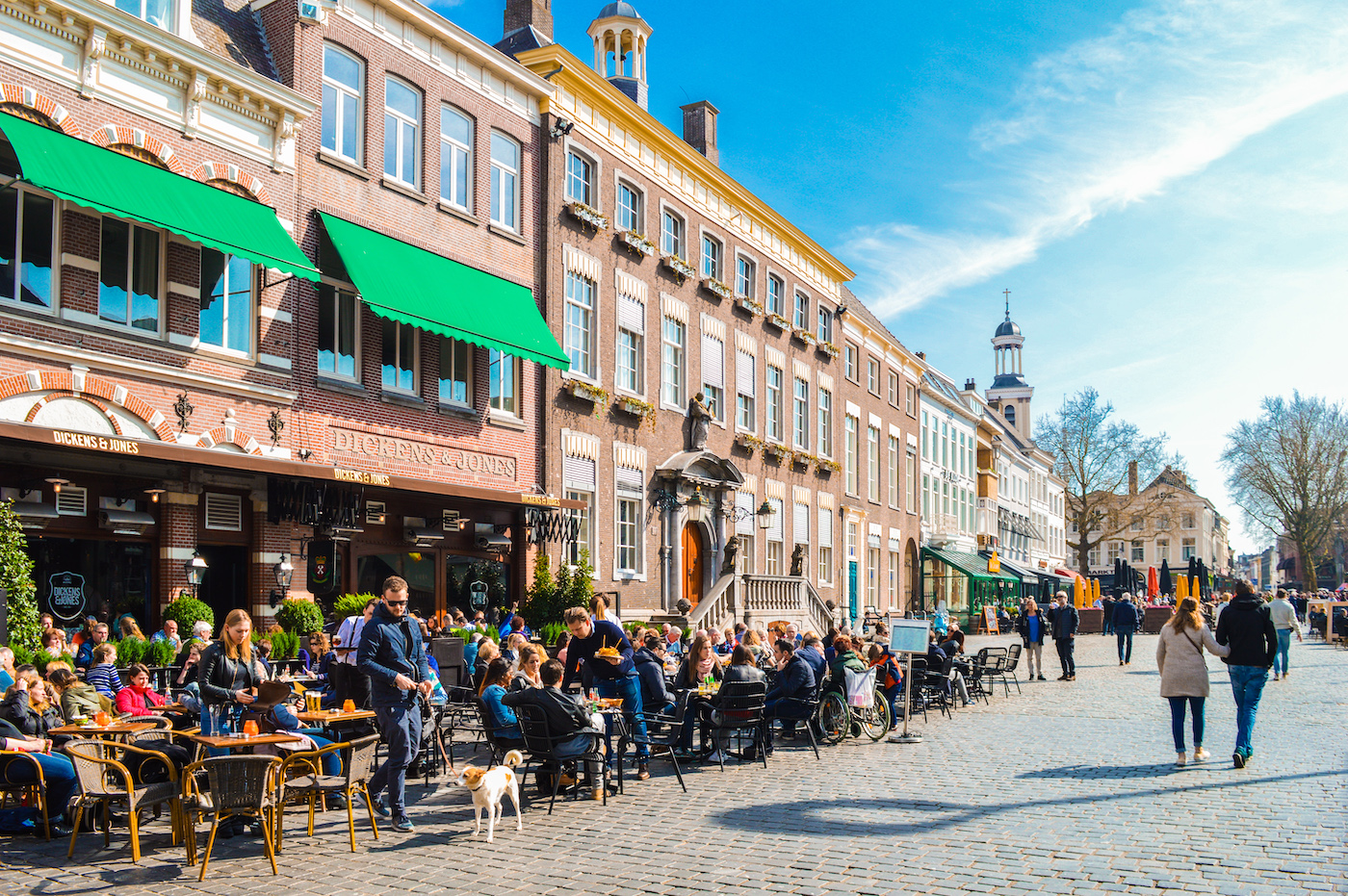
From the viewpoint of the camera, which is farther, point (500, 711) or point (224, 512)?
point (224, 512)

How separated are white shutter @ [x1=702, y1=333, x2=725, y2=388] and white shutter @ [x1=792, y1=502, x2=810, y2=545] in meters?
5.95

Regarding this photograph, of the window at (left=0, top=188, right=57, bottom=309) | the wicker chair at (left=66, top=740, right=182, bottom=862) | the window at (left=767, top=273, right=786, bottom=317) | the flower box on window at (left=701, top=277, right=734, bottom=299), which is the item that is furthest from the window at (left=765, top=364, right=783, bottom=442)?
the wicker chair at (left=66, top=740, right=182, bottom=862)

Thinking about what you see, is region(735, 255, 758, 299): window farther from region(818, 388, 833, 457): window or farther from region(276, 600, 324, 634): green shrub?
region(276, 600, 324, 634): green shrub

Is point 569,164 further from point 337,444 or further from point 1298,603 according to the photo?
point 1298,603

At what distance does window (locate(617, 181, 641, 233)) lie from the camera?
2555 cm

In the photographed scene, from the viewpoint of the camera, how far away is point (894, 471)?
44156mm

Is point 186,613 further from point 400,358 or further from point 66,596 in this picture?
point 400,358

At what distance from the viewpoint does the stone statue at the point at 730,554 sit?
28.1 m

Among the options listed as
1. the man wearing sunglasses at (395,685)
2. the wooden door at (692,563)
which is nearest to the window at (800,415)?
the wooden door at (692,563)

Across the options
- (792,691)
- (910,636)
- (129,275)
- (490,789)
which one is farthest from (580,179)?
(490,789)

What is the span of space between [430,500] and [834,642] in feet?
27.1

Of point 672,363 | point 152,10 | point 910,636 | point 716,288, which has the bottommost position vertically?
point 910,636

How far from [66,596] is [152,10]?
7.90m

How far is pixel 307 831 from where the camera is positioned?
8.45 m
